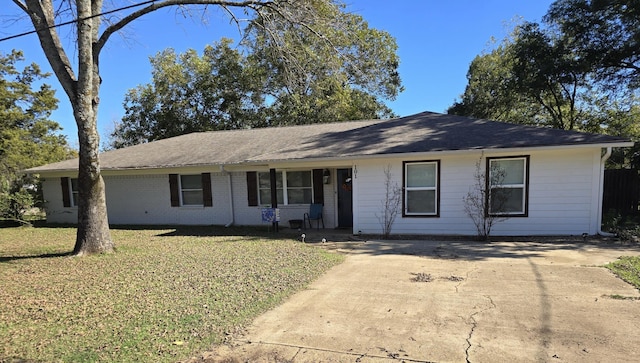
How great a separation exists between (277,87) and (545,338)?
952 inches

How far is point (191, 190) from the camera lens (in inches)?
535

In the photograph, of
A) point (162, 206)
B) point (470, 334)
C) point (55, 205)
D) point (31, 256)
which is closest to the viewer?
point (470, 334)

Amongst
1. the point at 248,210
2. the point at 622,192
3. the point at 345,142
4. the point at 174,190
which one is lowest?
the point at 248,210

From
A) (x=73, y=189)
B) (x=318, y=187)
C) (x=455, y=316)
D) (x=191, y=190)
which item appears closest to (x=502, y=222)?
(x=318, y=187)

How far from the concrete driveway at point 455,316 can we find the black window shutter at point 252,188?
6.71 metres

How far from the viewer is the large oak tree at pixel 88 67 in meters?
7.75

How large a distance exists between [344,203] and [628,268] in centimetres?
743

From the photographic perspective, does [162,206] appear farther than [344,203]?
Yes

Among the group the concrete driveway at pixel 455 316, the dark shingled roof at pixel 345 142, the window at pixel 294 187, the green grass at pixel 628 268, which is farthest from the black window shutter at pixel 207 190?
the green grass at pixel 628 268

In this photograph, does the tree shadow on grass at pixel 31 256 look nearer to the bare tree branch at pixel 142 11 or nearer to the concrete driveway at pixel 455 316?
the bare tree branch at pixel 142 11

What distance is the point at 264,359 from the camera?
327 centimetres

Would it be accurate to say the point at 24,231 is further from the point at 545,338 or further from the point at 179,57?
the point at 179,57

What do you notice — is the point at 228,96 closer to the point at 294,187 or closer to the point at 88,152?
the point at 294,187

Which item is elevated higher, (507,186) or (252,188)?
(507,186)
